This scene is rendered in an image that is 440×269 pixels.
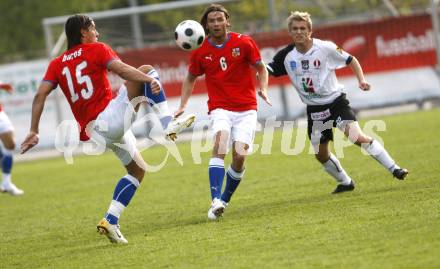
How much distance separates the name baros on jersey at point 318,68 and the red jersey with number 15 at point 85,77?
2499 mm

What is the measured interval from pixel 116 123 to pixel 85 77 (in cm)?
51

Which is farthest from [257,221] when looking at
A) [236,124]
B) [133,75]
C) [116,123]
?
[133,75]

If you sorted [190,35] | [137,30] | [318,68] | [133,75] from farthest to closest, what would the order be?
[137,30], [318,68], [190,35], [133,75]

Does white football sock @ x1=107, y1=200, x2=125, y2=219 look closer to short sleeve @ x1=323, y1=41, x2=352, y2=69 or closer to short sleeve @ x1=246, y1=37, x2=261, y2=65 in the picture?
short sleeve @ x1=246, y1=37, x2=261, y2=65

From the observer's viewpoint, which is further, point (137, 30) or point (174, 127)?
point (137, 30)

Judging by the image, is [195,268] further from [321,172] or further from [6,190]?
[6,190]

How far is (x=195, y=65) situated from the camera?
961 centimetres

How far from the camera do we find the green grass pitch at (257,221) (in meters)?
6.88

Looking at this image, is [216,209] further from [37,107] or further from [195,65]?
[37,107]

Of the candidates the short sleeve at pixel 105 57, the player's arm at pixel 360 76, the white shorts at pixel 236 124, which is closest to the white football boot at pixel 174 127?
the white shorts at pixel 236 124

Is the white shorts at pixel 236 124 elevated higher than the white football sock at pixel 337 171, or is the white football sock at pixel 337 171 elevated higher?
the white shorts at pixel 236 124

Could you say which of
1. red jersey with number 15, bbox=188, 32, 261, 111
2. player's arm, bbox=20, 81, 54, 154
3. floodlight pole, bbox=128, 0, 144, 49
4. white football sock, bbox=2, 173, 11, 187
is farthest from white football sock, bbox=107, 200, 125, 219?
floodlight pole, bbox=128, 0, 144, 49

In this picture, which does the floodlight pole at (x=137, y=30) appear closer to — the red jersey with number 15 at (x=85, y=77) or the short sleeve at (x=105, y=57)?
the red jersey with number 15 at (x=85, y=77)

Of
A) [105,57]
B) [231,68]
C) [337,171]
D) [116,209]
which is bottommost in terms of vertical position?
[337,171]
